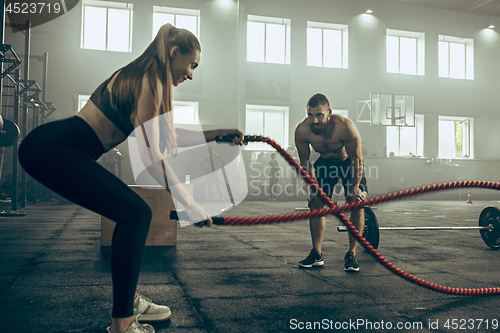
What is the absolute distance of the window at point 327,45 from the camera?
14.1 meters

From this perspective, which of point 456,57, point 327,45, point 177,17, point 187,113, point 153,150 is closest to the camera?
point 153,150

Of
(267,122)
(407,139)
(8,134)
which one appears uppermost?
(267,122)

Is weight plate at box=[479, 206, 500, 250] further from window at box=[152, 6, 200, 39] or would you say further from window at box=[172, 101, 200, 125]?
window at box=[152, 6, 200, 39]

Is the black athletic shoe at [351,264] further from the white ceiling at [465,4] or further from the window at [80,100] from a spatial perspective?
the white ceiling at [465,4]

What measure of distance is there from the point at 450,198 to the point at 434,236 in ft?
36.0

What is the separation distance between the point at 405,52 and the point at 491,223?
12.8m

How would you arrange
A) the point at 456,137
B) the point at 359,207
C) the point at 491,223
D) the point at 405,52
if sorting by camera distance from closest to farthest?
1. the point at 359,207
2. the point at 491,223
3. the point at 405,52
4. the point at 456,137

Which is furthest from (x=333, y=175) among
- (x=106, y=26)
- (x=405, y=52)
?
(x=405, y=52)

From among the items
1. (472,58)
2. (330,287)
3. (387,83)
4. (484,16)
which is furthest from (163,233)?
(484,16)

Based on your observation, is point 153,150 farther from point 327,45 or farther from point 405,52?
point 405,52

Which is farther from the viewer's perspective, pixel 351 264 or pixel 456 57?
pixel 456 57

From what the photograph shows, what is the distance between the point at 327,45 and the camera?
1426cm

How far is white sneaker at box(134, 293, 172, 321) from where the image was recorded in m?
A: 1.77

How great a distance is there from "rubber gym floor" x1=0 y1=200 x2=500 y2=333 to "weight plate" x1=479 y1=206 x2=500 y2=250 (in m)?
0.14
